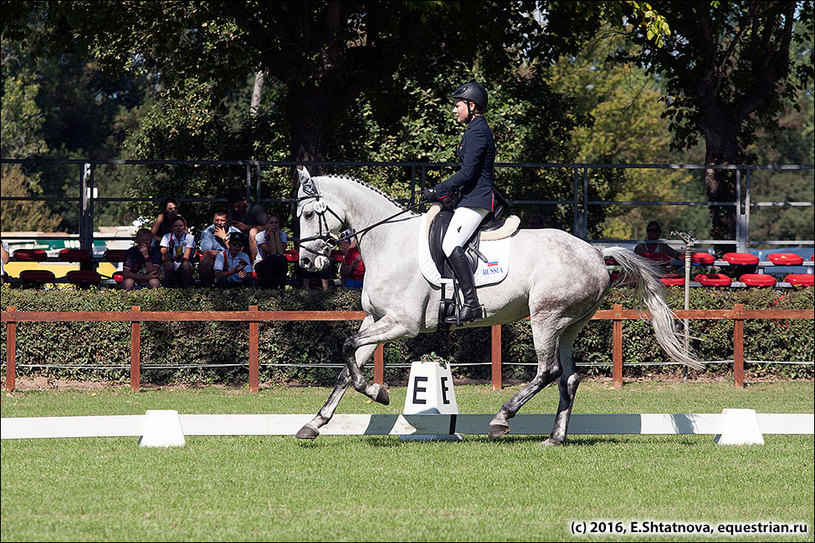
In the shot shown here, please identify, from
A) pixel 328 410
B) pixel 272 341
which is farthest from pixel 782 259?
pixel 328 410

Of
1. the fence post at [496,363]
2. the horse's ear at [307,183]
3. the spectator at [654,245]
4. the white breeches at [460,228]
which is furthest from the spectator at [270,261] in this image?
the white breeches at [460,228]

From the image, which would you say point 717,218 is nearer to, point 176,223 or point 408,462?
point 176,223

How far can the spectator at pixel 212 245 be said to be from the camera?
15.5m

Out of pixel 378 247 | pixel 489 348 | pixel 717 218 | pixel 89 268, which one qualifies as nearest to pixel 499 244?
pixel 378 247

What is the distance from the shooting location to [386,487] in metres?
7.20

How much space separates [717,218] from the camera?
21.3 meters

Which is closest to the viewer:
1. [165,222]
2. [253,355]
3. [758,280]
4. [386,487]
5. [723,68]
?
[386,487]

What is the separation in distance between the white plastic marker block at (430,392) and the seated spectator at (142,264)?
6480 millimetres

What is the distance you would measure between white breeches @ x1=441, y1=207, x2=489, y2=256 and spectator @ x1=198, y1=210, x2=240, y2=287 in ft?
22.0

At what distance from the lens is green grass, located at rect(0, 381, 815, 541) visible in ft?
19.8

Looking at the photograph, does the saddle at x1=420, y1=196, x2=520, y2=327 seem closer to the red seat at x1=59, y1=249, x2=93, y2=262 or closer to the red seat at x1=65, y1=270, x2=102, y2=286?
the red seat at x1=65, y1=270, x2=102, y2=286

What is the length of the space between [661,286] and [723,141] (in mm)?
12268

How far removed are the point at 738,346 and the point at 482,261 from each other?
7317 millimetres

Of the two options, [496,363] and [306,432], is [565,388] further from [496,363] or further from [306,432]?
[496,363]
